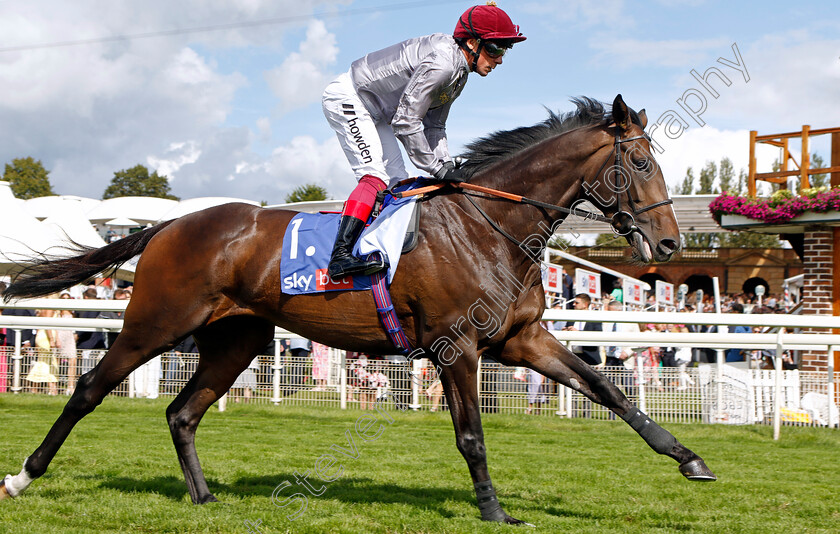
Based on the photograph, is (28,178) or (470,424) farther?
(28,178)

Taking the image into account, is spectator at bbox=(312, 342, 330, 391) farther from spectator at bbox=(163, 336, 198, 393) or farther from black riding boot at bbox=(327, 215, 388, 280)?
black riding boot at bbox=(327, 215, 388, 280)

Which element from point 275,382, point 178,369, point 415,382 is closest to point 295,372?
point 275,382

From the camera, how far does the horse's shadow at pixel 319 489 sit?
446 cm

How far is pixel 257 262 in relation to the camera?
4.39 m

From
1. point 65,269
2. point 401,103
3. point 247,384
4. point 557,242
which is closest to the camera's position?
point 401,103

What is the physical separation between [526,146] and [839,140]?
10520 millimetres

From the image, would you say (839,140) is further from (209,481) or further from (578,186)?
(209,481)

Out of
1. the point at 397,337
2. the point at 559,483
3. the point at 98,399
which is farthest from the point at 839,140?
the point at 98,399

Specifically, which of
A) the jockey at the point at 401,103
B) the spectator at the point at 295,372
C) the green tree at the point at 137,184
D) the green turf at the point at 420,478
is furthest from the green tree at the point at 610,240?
the green tree at the point at 137,184

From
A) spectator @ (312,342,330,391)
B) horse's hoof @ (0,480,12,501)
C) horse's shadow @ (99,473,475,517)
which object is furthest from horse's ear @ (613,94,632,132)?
spectator @ (312,342,330,391)

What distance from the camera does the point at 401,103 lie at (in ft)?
13.3

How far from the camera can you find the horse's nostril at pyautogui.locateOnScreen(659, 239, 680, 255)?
381 centimetres

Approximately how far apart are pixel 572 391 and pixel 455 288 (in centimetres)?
429

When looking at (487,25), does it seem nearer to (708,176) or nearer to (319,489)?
(319,489)
